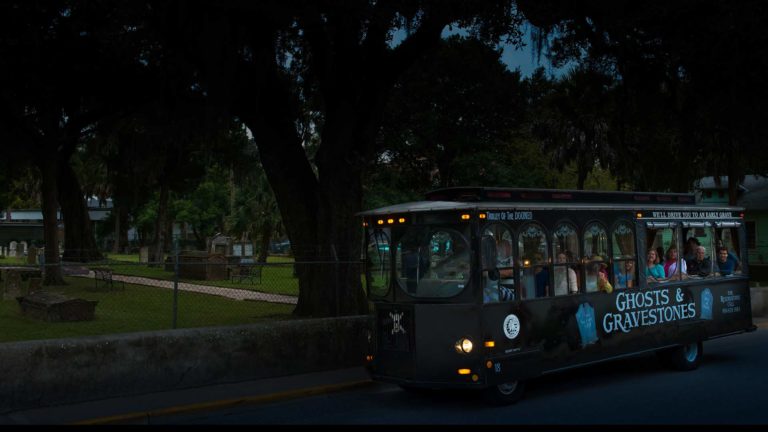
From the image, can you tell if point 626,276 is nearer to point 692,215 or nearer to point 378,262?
point 692,215

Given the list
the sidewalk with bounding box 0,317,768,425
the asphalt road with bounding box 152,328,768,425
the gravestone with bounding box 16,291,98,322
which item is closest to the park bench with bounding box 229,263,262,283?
the gravestone with bounding box 16,291,98,322

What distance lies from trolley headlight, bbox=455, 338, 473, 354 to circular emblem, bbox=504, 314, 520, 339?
0.55 m

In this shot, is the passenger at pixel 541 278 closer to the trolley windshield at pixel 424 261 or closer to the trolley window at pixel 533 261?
the trolley window at pixel 533 261

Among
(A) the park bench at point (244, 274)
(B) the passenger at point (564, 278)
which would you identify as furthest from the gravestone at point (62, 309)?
(B) the passenger at point (564, 278)

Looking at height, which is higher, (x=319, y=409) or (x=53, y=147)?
(x=53, y=147)

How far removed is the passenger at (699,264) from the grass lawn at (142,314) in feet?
25.0

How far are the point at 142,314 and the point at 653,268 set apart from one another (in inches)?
419

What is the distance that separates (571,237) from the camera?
9.97 metres

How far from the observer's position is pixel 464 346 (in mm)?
8812

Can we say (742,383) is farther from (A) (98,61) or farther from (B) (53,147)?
(B) (53,147)

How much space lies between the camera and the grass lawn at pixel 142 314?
14.1 metres

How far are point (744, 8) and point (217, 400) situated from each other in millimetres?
11276

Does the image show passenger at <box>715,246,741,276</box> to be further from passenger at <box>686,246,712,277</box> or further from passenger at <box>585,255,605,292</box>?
passenger at <box>585,255,605,292</box>

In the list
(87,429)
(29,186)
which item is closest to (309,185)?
A: (87,429)
